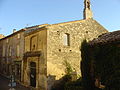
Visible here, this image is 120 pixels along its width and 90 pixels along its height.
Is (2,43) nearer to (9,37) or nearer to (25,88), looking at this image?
(9,37)

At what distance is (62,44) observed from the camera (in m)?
14.6

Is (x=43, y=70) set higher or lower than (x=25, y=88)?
higher

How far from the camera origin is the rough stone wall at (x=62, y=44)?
13438 millimetres

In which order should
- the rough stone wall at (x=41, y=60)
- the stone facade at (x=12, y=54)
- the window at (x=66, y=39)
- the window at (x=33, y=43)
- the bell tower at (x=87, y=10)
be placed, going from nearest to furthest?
the rough stone wall at (x=41, y=60) → the window at (x=66, y=39) → the window at (x=33, y=43) → the bell tower at (x=87, y=10) → the stone facade at (x=12, y=54)

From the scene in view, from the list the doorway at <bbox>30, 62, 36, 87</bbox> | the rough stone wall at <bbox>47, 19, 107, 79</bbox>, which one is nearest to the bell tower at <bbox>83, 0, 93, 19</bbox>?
the rough stone wall at <bbox>47, 19, 107, 79</bbox>

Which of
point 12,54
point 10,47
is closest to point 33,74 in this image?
point 12,54

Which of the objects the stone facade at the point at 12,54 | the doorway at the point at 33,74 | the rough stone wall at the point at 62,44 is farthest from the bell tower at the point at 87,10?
the doorway at the point at 33,74

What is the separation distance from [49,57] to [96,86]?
19.7 ft

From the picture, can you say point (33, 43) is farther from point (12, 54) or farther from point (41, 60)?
point (12, 54)

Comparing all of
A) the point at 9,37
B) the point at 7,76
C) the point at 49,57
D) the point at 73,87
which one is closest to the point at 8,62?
the point at 7,76

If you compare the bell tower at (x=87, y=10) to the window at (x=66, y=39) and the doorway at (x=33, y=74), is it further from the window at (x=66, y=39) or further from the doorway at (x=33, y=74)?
the doorway at (x=33, y=74)

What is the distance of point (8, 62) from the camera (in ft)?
75.8

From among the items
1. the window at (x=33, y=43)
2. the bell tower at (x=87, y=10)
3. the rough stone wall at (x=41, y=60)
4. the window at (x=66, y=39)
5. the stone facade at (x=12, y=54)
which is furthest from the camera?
the stone facade at (x=12, y=54)

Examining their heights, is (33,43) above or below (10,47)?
above
